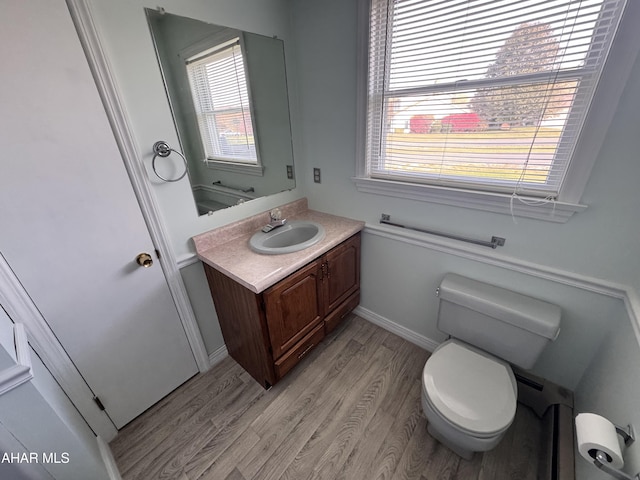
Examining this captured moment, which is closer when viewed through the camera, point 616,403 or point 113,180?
point 616,403

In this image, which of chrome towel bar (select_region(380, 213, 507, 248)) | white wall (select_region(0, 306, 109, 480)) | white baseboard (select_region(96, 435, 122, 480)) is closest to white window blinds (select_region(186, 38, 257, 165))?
chrome towel bar (select_region(380, 213, 507, 248))

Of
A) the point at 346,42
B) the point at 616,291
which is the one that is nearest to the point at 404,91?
the point at 346,42

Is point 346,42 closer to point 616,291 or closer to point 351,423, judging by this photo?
point 616,291

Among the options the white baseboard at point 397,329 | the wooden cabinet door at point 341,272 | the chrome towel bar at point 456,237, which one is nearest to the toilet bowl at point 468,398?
the white baseboard at point 397,329

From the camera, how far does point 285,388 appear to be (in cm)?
160

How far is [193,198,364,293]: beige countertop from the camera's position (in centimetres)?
123

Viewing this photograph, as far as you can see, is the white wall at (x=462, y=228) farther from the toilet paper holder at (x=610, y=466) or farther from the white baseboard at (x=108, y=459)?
the white baseboard at (x=108, y=459)

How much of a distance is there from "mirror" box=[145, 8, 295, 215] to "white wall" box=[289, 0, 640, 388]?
21 cm

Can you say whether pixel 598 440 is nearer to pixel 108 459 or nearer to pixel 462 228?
pixel 462 228

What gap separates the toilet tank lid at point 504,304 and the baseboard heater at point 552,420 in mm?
437

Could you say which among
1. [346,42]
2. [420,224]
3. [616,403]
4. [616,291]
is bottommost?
[616,403]

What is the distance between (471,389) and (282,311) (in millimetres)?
944

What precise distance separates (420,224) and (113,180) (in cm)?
155

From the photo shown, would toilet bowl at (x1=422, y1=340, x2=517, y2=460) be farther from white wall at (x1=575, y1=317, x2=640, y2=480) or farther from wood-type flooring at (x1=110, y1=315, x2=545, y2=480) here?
white wall at (x1=575, y1=317, x2=640, y2=480)
